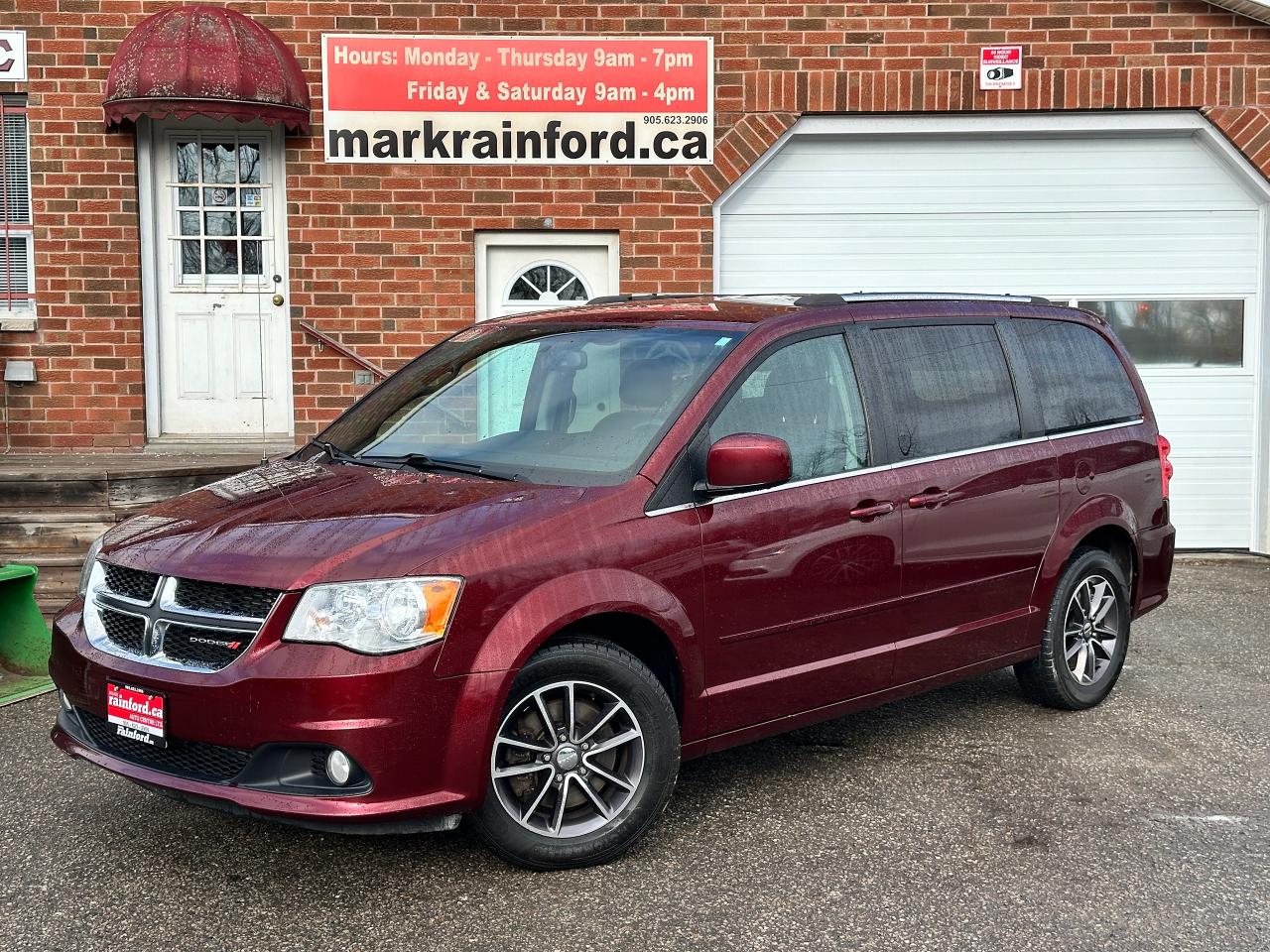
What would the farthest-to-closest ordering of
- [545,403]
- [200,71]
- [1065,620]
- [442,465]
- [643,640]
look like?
[200,71] → [1065,620] → [545,403] → [442,465] → [643,640]

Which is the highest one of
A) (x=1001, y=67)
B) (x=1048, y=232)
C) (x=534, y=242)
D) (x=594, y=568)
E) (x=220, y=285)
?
(x=1001, y=67)

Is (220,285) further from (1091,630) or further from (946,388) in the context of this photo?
(1091,630)

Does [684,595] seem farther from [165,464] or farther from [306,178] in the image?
[306,178]

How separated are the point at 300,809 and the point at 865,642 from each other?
210 centimetres

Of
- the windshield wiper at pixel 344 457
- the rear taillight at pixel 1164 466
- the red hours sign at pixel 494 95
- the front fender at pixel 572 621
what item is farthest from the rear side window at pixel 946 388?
the red hours sign at pixel 494 95

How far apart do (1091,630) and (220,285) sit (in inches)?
276

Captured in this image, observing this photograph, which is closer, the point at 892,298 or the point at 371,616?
the point at 371,616

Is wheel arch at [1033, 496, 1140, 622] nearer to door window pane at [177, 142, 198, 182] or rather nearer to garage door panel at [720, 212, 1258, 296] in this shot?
garage door panel at [720, 212, 1258, 296]

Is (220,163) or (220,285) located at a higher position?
(220,163)

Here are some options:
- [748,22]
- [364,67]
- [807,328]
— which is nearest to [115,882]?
[807,328]

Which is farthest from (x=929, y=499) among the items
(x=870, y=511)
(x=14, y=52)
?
(x=14, y=52)

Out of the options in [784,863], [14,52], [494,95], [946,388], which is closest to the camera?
[784,863]

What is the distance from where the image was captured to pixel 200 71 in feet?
29.9

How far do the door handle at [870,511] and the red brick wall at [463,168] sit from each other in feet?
18.9
